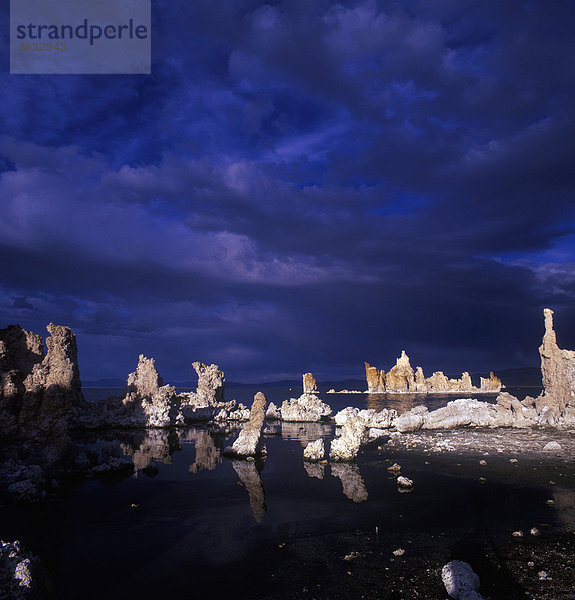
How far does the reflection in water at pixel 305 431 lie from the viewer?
160ft

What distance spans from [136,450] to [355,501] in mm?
27401

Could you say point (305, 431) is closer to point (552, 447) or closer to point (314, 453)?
point (314, 453)

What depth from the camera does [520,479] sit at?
24000mm

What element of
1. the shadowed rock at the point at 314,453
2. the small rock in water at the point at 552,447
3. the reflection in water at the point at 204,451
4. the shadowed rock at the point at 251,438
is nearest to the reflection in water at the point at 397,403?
the reflection in water at the point at 204,451

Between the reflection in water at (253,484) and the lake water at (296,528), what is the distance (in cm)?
13

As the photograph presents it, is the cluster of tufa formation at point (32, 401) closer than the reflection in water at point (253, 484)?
No

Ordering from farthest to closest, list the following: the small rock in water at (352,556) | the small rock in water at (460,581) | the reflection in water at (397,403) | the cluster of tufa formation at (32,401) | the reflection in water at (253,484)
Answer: the reflection in water at (397,403)
the cluster of tufa formation at (32,401)
the reflection in water at (253,484)
the small rock in water at (352,556)
the small rock in water at (460,581)

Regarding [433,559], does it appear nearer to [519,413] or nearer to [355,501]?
[355,501]

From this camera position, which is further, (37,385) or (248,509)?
(37,385)

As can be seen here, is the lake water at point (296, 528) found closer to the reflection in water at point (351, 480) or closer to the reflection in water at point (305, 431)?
the reflection in water at point (351, 480)

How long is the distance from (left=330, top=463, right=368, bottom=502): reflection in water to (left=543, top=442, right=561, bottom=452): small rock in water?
15.7 metres

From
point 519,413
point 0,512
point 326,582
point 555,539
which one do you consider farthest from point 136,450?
point 519,413

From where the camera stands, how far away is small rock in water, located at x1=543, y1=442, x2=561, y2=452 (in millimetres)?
30513

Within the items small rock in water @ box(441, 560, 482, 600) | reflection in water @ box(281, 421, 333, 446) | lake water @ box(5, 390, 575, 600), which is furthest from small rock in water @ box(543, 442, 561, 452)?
small rock in water @ box(441, 560, 482, 600)
